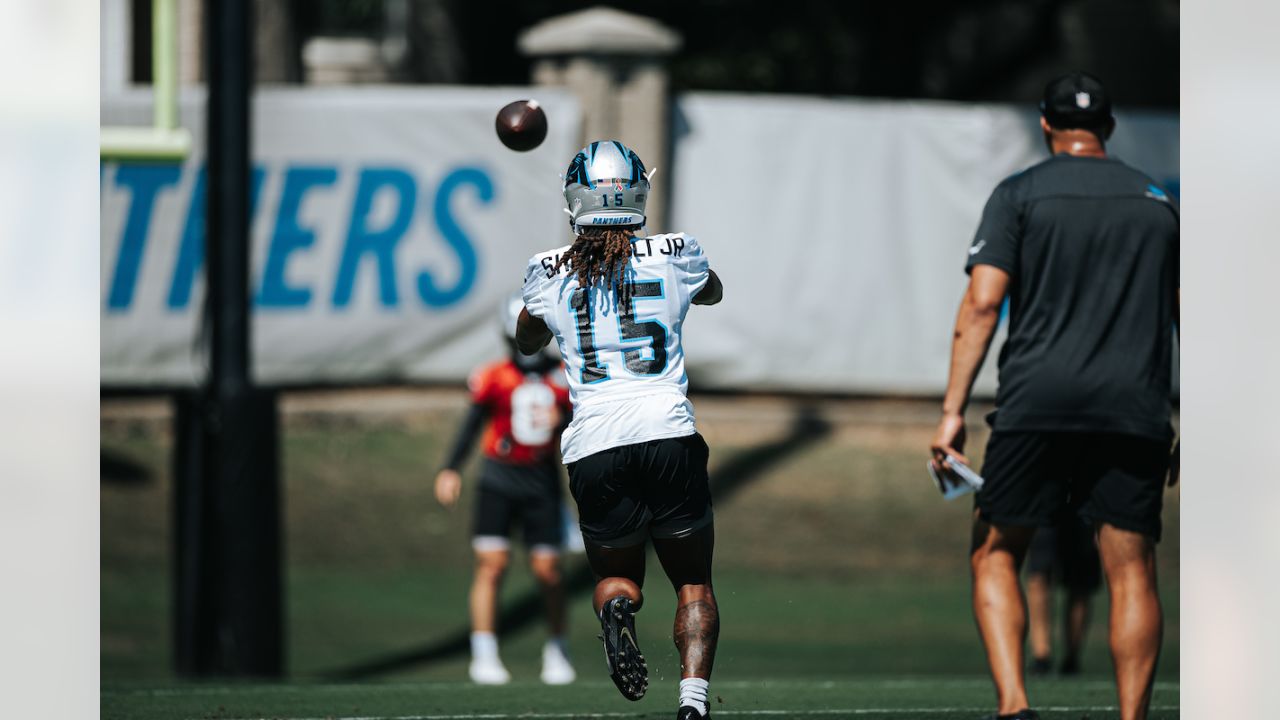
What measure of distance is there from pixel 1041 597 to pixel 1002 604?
3.69 metres

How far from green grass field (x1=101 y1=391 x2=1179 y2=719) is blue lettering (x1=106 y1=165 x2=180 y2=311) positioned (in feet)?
2.77

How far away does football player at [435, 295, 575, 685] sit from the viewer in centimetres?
923

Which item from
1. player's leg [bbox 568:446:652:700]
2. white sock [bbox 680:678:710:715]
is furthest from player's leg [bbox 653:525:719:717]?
player's leg [bbox 568:446:652:700]

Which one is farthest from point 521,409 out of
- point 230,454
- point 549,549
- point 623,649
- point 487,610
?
point 623,649

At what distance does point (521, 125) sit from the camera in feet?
19.3

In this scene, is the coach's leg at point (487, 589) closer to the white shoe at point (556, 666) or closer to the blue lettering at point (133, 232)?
the white shoe at point (556, 666)

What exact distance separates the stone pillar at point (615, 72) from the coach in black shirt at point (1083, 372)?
7.56 meters

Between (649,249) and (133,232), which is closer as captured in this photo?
(649,249)

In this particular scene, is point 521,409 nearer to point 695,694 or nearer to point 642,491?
point 642,491

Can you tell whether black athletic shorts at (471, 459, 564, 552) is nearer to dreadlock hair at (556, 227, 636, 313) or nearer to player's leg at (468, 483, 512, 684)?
player's leg at (468, 483, 512, 684)
